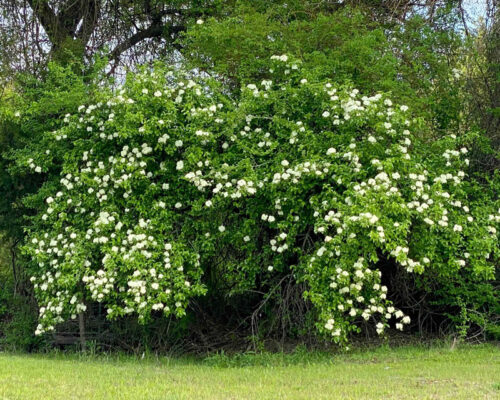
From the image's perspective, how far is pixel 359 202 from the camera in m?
7.78

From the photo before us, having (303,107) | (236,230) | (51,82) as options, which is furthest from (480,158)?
(51,82)

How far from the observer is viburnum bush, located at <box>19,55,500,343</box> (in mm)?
8078

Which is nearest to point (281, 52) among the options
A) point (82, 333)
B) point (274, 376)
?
point (274, 376)

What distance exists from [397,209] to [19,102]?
6.75 meters

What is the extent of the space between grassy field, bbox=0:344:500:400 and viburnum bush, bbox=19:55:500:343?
1.92 ft

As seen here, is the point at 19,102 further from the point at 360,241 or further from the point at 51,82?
the point at 360,241

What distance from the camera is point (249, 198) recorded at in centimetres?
905

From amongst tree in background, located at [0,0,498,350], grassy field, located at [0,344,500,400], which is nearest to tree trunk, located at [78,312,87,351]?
grassy field, located at [0,344,500,400]

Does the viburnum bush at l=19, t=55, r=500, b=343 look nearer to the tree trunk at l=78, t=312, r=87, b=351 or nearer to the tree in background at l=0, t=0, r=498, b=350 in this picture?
the tree in background at l=0, t=0, r=498, b=350

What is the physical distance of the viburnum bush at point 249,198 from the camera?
26.5 ft

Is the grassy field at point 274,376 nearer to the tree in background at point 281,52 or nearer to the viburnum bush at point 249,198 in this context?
the viburnum bush at point 249,198

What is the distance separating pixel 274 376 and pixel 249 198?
9.19ft

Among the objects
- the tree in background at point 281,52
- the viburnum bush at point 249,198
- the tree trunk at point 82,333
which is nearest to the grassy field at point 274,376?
the viburnum bush at point 249,198

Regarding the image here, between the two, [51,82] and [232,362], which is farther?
[51,82]
